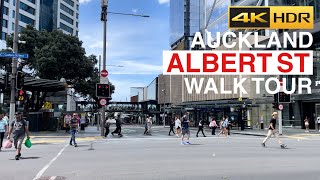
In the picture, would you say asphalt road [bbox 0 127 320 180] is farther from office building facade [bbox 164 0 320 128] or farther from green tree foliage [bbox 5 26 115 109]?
office building facade [bbox 164 0 320 128]

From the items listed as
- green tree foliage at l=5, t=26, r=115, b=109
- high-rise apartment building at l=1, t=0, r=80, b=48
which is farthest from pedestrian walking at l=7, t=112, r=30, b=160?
high-rise apartment building at l=1, t=0, r=80, b=48

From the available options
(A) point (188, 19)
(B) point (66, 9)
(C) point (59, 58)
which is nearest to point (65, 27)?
(B) point (66, 9)

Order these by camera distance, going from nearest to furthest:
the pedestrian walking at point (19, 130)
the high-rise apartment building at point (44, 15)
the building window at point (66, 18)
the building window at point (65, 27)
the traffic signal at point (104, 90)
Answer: the pedestrian walking at point (19, 130) → the traffic signal at point (104, 90) → the high-rise apartment building at point (44, 15) → the building window at point (65, 27) → the building window at point (66, 18)

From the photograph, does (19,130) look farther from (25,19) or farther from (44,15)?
(44,15)

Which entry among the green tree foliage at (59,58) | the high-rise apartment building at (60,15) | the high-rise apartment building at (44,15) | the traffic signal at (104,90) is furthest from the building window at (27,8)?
the traffic signal at (104,90)

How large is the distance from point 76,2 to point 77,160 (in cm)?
12348

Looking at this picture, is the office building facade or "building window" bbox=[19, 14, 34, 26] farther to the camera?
"building window" bbox=[19, 14, 34, 26]

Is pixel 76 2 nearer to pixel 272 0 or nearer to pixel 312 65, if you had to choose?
pixel 272 0

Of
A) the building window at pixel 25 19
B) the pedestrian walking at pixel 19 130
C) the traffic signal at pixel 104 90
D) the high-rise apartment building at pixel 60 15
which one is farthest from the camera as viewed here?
the high-rise apartment building at pixel 60 15

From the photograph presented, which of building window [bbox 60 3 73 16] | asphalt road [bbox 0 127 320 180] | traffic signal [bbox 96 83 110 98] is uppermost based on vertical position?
building window [bbox 60 3 73 16]

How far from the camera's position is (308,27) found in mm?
44188

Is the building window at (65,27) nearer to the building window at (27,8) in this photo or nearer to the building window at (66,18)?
the building window at (66,18)

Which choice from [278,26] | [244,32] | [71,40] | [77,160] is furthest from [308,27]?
[77,160]

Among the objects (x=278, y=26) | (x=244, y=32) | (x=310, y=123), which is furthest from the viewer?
(x=244, y=32)
